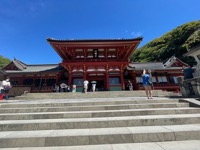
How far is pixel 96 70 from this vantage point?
1991cm

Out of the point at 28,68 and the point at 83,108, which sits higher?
the point at 28,68

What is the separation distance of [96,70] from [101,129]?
16.3m

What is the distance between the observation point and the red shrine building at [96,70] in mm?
18750

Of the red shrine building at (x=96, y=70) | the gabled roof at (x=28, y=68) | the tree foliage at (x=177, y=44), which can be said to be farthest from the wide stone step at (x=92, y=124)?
the tree foliage at (x=177, y=44)

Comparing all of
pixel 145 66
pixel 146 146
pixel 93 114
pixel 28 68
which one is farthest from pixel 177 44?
pixel 146 146

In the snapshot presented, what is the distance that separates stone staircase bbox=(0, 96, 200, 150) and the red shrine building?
43.8ft

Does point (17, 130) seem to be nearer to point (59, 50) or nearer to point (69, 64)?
point (69, 64)

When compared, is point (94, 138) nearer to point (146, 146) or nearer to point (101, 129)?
point (101, 129)

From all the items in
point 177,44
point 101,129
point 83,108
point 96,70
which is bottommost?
point 101,129

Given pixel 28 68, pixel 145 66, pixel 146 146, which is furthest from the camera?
pixel 28 68

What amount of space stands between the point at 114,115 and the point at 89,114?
88 centimetres

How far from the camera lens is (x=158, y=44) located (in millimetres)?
48969

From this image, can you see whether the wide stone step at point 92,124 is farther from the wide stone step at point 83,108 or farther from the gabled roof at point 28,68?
the gabled roof at point 28,68

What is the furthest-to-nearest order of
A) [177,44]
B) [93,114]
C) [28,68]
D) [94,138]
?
[177,44] < [28,68] < [93,114] < [94,138]
